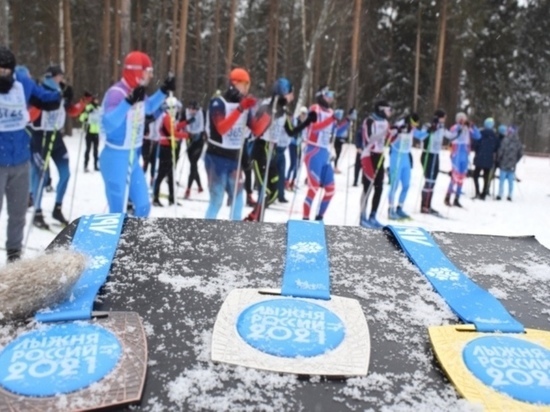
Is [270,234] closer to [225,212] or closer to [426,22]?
[225,212]

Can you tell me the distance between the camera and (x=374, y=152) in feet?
24.3

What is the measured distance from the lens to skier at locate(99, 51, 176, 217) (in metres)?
4.20

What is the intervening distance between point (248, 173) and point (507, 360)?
787cm

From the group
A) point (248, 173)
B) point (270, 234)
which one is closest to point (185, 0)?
point (248, 173)

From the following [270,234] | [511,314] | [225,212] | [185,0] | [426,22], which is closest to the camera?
[511,314]

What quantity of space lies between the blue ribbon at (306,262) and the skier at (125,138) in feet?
9.21

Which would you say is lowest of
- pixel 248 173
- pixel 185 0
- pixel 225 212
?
pixel 225 212

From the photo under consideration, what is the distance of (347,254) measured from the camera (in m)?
1.52

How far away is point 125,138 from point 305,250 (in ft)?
10.9

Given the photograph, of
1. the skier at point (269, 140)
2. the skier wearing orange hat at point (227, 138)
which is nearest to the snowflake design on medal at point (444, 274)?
the skier wearing orange hat at point (227, 138)

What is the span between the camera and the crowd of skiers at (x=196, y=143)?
4195mm

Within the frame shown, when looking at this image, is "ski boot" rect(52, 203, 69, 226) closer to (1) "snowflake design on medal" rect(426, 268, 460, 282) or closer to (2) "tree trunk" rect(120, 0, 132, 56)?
(1) "snowflake design on medal" rect(426, 268, 460, 282)

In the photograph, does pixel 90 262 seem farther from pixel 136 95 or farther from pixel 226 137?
pixel 226 137

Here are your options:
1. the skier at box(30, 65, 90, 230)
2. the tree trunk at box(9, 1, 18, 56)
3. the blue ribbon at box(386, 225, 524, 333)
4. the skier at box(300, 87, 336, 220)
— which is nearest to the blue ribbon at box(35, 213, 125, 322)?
the blue ribbon at box(386, 225, 524, 333)
